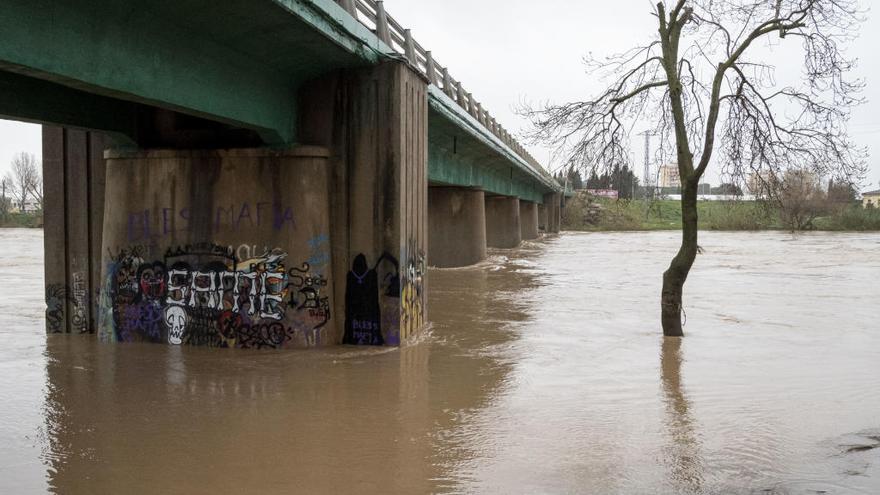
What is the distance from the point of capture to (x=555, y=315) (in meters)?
17.6

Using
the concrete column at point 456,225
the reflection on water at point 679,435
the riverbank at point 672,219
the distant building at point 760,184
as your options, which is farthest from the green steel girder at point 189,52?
the riverbank at point 672,219

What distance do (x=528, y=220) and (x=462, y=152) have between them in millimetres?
38221

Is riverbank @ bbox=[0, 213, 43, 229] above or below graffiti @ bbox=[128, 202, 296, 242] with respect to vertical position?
above

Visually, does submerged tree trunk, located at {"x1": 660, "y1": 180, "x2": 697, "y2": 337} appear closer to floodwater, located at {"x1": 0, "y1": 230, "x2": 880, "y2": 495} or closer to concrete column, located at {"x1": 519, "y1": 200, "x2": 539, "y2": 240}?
floodwater, located at {"x1": 0, "y1": 230, "x2": 880, "y2": 495}

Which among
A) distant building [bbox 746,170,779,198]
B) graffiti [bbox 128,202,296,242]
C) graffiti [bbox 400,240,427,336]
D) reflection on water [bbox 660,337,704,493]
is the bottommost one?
reflection on water [bbox 660,337,704,493]

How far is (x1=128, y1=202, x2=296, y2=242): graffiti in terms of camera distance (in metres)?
12.6

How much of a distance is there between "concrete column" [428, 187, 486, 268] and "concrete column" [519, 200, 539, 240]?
3031 cm

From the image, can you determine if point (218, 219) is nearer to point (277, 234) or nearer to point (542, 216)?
point (277, 234)

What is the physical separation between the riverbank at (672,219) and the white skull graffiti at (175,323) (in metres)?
61.4

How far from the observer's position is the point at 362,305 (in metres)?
12.7

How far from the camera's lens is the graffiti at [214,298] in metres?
12.5

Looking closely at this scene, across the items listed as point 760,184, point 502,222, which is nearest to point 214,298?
point 760,184

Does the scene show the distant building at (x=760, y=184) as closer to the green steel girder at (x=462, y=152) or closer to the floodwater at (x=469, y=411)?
the floodwater at (x=469, y=411)

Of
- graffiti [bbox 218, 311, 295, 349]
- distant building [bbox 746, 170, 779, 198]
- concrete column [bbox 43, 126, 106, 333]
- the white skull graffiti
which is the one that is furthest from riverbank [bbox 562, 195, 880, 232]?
the white skull graffiti
